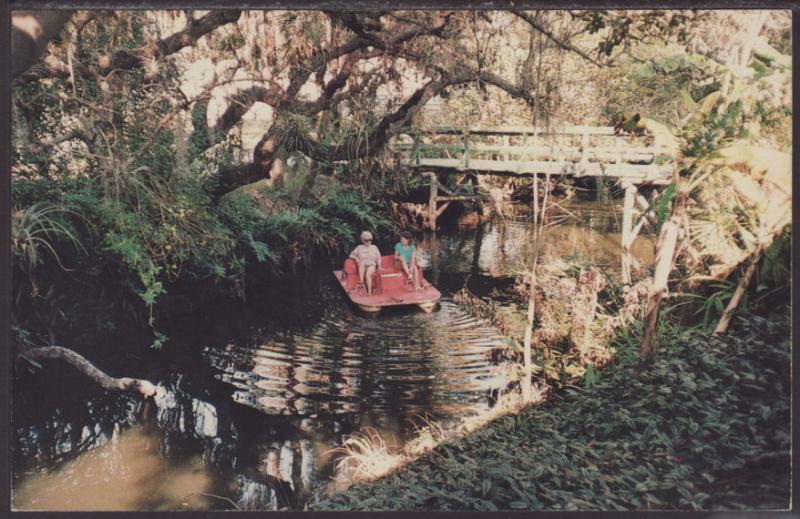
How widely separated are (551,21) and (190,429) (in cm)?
385

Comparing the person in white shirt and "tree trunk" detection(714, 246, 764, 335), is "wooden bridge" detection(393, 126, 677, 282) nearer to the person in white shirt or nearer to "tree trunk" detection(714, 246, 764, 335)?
the person in white shirt

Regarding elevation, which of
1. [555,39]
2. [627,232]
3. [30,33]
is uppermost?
[555,39]

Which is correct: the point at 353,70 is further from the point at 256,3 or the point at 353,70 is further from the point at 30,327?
the point at 30,327

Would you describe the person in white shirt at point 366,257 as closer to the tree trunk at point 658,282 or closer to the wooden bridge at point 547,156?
the wooden bridge at point 547,156

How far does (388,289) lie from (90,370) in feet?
6.99

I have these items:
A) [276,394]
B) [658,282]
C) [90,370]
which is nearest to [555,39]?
[658,282]

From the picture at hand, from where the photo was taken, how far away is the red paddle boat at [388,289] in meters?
4.43

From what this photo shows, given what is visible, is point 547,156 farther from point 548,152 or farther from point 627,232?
point 627,232

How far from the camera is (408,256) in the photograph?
4.48 metres

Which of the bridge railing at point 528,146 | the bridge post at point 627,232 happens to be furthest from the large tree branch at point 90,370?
the bridge post at point 627,232

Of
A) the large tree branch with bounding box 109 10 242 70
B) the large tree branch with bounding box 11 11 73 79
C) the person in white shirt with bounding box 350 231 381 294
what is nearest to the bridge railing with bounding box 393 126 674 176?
the person in white shirt with bounding box 350 231 381 294

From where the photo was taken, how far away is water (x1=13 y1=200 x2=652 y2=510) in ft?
13.1

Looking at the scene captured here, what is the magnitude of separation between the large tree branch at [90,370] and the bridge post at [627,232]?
3494 millimetres

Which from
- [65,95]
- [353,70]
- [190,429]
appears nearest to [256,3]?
[353,70]
